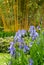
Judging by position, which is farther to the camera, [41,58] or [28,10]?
[28,10]

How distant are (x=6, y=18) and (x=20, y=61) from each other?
2043 cm

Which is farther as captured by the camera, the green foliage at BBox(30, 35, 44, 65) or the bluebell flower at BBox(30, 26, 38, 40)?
the bluebell flower at BBox(30, 26, 38, 40)

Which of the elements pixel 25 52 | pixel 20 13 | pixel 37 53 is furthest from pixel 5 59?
pixel 20 13

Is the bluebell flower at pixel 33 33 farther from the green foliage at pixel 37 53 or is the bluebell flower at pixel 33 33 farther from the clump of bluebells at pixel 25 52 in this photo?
the green foliage at pixel 37 53

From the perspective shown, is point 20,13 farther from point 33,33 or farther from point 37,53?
point 37,53

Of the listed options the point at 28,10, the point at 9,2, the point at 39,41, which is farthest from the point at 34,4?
the point at 39,41

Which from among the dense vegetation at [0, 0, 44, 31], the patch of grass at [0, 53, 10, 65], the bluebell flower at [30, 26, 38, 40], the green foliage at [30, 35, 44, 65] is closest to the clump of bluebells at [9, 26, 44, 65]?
the green foliage at [30, 35, 44, 65]

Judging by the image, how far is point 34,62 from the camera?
354 centimetres

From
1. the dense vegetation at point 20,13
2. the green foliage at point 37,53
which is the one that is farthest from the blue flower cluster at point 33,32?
the dense vegetation at point 20,13

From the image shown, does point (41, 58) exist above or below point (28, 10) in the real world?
above

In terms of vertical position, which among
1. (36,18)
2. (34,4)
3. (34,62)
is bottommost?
(36,18)

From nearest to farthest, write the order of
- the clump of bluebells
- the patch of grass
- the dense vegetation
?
the clump of bluebells → the patch of grass → the dense vegetation

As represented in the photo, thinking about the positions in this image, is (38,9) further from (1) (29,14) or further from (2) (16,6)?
(2) (16,6)

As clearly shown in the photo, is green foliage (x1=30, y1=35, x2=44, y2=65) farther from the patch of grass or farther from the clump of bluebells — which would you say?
the patch of grass
